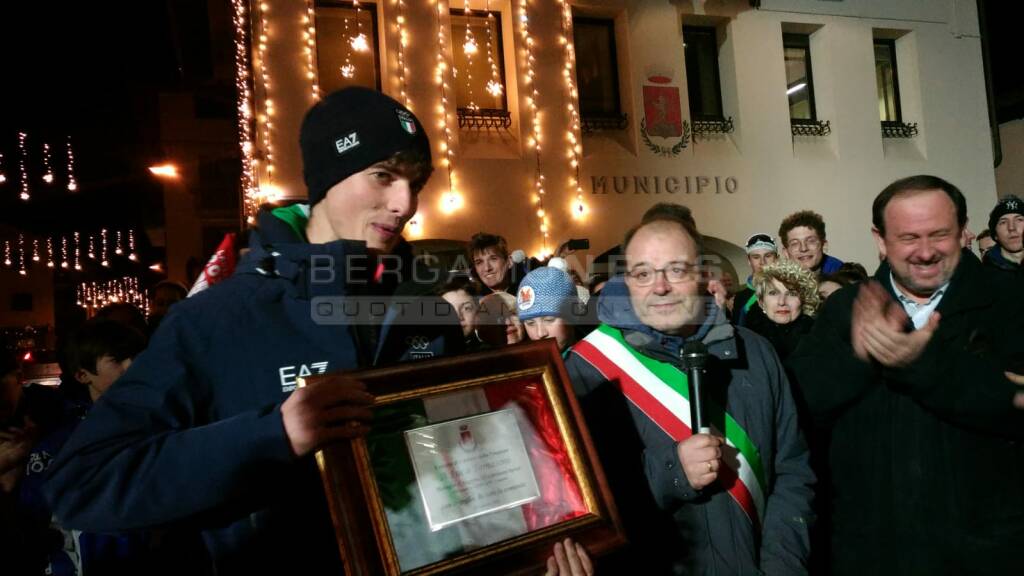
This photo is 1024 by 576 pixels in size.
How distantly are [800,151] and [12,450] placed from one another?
12458mm

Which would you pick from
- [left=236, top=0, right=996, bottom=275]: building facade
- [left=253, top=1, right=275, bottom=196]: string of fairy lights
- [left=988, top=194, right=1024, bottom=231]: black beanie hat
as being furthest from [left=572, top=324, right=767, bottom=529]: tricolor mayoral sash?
[left=253, top=1, right=275, bottom=196]: string of fairy lights

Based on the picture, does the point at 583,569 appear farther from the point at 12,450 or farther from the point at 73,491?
the point at 12,450

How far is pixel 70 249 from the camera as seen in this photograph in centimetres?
2934

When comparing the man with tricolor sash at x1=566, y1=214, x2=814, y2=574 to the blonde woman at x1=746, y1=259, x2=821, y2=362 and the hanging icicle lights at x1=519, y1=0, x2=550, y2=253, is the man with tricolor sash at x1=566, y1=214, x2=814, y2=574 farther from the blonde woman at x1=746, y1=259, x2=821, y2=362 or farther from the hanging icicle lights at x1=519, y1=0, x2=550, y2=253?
the hanging icicle lights at x1=519, y1=0, x2=550, y2=253

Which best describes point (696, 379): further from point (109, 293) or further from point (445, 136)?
point (109, 293)

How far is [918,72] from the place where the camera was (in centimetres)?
1260

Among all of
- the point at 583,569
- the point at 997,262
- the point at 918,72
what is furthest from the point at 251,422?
the point at 918,72

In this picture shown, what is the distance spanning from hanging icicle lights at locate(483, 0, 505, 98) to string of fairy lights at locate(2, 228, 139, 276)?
841 inches

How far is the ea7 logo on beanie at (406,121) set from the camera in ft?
5.93

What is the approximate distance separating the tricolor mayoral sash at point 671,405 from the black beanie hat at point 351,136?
1113 mm

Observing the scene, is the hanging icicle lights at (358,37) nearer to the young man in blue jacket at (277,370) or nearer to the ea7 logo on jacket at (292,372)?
the young man in blue jacket at (277,370)

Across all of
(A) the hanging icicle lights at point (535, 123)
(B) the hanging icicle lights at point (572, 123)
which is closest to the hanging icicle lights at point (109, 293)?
(A) the hanging icicle lights at point (535, 123)

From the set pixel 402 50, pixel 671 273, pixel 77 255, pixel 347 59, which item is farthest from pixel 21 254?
pixel 671 273

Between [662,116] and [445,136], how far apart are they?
3891mm
